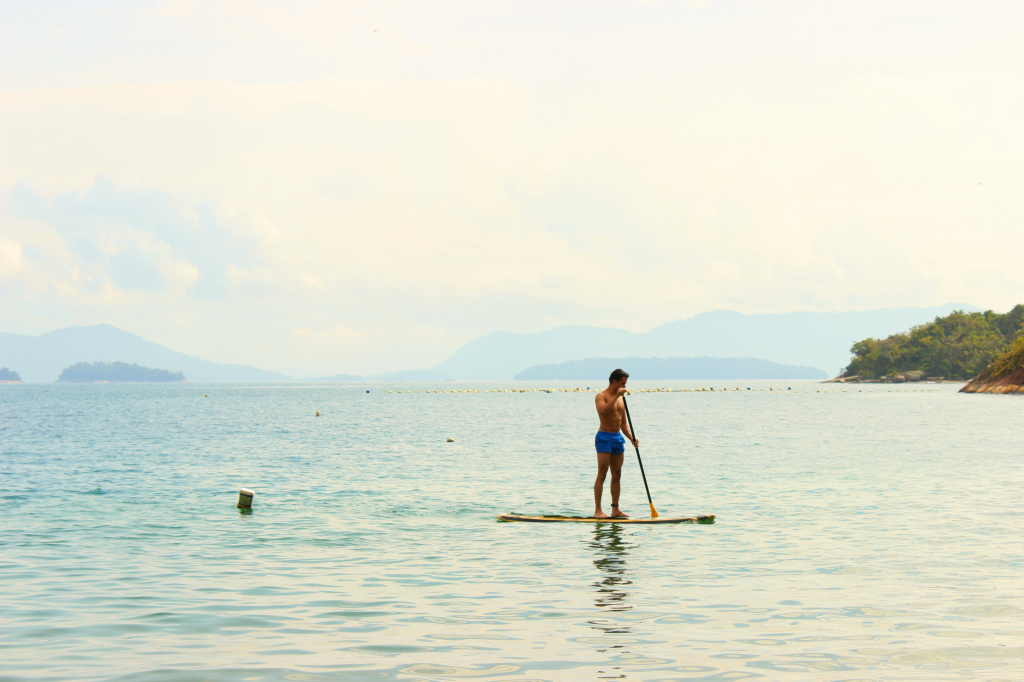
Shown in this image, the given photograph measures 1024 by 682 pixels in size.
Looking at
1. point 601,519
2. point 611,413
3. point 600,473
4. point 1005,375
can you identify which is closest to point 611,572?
point 601,519

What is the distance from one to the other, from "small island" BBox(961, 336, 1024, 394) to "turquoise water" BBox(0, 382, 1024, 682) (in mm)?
109080

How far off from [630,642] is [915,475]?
75.6 ft

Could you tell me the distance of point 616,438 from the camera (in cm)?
1855

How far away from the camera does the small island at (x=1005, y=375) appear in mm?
125500

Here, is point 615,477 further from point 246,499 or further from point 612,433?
point 246,499

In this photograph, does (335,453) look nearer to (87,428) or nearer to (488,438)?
(488,438)

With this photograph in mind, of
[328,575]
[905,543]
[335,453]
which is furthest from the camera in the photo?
[335,453]

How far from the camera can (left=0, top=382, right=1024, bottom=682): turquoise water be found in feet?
30.6

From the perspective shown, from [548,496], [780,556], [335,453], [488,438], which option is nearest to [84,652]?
[780,556]

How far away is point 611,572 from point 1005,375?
447 ft

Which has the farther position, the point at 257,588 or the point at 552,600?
the point at 257,588

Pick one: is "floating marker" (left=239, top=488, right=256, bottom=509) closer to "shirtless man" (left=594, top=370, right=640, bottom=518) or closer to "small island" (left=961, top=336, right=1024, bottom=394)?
"shirtless man" (left=594, top=370, right=640, bottom=518)

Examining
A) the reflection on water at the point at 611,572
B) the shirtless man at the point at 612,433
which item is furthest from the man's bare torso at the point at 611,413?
the reflection on water at the point at 611,572

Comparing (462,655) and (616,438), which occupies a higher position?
(616,438)
